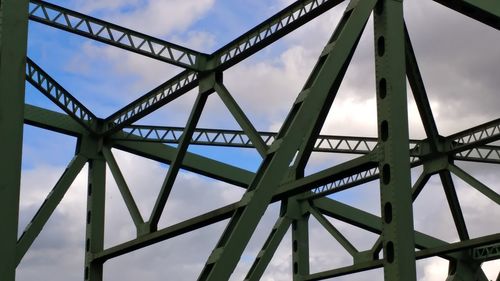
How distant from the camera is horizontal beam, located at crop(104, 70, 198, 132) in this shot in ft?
75.6

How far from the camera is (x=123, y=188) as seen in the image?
25.5 metres

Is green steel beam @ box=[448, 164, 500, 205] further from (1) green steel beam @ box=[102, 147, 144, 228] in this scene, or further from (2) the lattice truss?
(1) green steel beam @ box=[102, 147, 144, 228]

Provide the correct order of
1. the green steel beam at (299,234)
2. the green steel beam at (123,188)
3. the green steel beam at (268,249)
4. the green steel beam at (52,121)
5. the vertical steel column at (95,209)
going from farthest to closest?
the green steel beam at (299,234), the green steel beam at (268,249), the vertical steel column at (95,209), the green steel beam at (52,121), the green steel beam at (123,188)

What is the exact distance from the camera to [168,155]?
2730cm

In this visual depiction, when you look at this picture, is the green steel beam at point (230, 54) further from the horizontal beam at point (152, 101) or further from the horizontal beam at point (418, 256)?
the horizontal beam at point (418, 256)

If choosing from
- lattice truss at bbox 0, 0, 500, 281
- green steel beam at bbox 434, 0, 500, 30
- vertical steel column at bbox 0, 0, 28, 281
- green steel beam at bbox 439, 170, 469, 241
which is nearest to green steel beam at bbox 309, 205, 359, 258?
lattice truss at bbox 0, 0, 500, 281

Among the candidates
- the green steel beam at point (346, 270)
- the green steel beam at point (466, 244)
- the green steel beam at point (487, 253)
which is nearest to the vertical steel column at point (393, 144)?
the green steel beam at point (466, 244)

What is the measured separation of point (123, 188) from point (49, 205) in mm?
2336

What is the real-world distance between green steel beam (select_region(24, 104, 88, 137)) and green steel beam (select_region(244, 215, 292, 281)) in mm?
7267

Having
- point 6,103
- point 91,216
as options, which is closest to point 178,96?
point 91,216

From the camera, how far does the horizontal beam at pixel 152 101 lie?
2305cm

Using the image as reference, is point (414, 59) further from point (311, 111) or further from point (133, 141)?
point (133, 141)

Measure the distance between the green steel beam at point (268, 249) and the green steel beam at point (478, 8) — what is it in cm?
1286

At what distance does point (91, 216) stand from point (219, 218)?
883 centimetres
